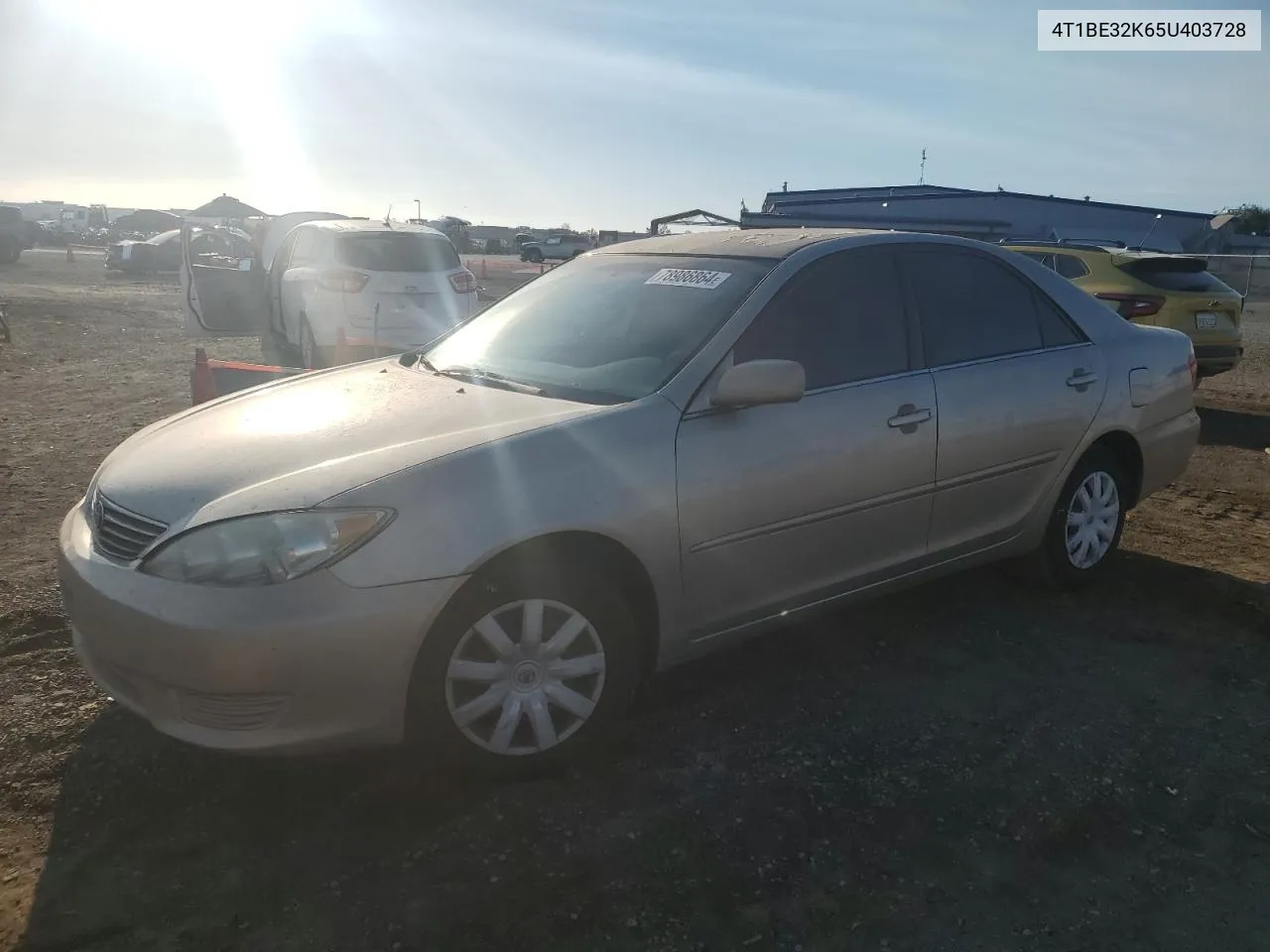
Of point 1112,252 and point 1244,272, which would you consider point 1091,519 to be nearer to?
point 1112,252

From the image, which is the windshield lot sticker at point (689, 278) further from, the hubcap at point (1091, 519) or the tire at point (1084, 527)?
the hubcap at point (1091, 519)

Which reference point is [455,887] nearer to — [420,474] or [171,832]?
[171,832]

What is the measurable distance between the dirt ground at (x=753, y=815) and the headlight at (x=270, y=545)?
71 cm

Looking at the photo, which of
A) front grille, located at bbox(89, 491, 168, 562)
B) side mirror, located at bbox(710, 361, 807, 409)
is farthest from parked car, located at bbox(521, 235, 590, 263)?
front grille, located at bbox(89, 491, 168, 562)

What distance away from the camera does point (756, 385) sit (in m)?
3.19

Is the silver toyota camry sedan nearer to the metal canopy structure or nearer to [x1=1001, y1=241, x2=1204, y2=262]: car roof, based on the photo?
the metal canopy structure

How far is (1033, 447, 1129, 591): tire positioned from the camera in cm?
456

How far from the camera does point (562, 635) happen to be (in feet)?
9.66

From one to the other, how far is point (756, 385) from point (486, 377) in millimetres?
1054

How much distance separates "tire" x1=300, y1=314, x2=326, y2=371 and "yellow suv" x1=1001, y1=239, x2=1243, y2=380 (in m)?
6.99

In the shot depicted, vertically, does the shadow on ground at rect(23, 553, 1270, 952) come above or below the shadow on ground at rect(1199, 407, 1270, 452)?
below

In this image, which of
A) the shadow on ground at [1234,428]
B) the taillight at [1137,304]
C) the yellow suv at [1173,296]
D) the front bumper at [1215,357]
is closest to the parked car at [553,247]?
the yellow suv at [1173,296]

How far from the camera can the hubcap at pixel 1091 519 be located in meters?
4.61

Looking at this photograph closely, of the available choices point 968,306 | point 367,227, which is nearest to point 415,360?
point 968,306
